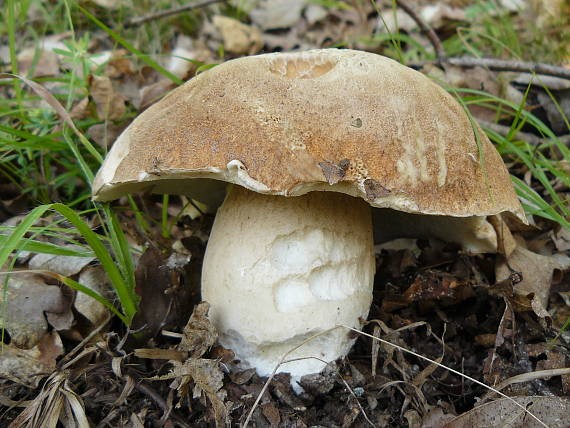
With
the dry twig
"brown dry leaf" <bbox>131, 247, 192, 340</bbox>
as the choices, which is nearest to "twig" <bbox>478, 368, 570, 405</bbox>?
"brown dry leaf" <bbox>131, 247, 192, 340</bbox>

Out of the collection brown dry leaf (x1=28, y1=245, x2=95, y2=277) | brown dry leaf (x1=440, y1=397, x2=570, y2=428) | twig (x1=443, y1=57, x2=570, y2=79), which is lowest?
brown dry leaf (x1=440, y1=397, x2=570, y2=428)

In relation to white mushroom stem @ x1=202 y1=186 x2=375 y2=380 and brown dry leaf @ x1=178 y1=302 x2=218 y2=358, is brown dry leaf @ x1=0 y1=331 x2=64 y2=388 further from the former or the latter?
white mushroom stem @ x1=202 y1=186 x2=375 y2=380

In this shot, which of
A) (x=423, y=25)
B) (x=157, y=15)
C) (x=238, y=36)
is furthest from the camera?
(x=238, y=36)

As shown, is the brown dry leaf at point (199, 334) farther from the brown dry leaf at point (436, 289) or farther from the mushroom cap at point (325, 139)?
the brown dry leaf at point (436, 289)

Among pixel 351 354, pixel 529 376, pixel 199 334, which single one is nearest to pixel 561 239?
pixel 529 376

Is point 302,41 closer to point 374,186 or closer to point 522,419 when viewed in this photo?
point 374,186

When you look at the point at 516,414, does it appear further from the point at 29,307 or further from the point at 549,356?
the point at 29,307

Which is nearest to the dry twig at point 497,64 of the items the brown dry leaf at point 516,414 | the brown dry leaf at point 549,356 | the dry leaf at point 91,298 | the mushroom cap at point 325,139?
the mushroom cap at point 325,139
